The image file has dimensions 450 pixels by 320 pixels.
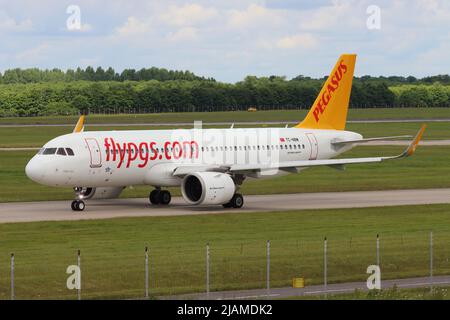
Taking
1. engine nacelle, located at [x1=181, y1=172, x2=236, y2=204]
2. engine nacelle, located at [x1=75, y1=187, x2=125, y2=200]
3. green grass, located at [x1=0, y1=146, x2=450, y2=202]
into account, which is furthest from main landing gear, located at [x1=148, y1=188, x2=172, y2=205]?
green grass, located at [x1=0, y1=146, x2=450, y2=202]

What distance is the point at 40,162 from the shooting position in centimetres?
5997

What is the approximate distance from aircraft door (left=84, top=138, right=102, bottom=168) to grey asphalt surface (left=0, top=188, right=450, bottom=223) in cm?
250

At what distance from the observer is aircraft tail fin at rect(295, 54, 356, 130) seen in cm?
7275

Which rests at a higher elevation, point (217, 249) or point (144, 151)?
point (144, 151)

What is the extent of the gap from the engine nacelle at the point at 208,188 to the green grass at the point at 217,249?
2.00 meters

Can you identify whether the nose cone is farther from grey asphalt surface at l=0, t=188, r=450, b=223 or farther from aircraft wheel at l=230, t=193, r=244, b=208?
aircraft wheel at l=230, t=193, r=244, b=208

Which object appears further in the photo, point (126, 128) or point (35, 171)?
point (126, 128)

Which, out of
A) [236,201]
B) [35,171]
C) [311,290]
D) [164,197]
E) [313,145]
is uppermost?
[313,145]

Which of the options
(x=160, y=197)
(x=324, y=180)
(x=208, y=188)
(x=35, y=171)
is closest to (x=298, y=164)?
(x=208, y=188)

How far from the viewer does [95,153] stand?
61.4 meters

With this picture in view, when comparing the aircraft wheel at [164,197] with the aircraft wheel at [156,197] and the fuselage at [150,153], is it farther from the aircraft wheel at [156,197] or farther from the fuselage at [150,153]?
the fuselage at [150,153]

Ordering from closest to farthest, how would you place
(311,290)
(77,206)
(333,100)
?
(311,290) → (77,206) → (333,100)

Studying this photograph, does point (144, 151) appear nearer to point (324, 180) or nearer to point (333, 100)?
point (333, 100)

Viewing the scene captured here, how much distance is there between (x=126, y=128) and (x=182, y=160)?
83.4 m
